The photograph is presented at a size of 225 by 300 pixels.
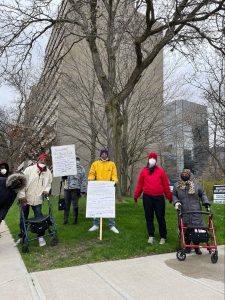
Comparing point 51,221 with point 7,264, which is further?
point 51,221

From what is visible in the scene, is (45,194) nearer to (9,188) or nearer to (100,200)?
(9,188)

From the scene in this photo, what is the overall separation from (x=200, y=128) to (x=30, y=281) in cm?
2567

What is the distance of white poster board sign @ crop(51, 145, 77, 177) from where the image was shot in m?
9.69

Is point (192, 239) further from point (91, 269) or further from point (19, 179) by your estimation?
point (19, 179)

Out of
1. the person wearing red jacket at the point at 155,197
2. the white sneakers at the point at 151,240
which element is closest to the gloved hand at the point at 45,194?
the person wearing red jacket at the point at 155,197

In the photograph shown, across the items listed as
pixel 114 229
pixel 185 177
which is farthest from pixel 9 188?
pixel 185 177

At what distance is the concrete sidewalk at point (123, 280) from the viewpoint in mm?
4953

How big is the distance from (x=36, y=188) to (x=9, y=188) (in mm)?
598

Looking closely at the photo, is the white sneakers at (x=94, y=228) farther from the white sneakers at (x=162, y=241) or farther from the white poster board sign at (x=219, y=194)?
the white poster board sign at (x=219, y=194)

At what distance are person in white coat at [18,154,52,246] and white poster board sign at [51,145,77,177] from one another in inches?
51.5

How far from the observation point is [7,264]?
6.66 meters

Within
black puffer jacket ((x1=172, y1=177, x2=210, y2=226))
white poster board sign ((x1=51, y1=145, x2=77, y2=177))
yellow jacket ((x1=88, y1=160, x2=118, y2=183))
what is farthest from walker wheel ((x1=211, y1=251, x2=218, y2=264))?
white poster board sign ((x1=51, y1=145, x2=77, y2=177))

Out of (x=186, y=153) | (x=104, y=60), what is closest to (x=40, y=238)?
(x=104, y=60)

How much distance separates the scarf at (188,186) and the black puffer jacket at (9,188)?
10.6 ft
